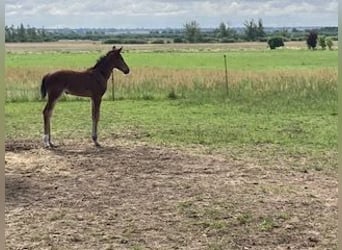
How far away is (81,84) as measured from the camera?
7.18m

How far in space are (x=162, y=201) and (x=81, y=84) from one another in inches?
120

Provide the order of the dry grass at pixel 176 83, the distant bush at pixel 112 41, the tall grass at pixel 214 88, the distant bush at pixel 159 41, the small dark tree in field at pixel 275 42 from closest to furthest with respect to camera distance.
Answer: the tall grass at pixel 214 88 → the dry grass at pixel 176 83 → the small dark tree in field at pixel 275 42 → the distant bush at pixel 112 41 → the distant bush at pixel 159 41

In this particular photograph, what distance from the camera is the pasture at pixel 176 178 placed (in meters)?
3.76

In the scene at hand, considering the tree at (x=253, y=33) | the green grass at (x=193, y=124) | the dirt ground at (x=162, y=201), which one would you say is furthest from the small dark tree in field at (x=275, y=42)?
the dirt ground at (x=162, y=201)

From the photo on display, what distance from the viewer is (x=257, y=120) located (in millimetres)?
9133

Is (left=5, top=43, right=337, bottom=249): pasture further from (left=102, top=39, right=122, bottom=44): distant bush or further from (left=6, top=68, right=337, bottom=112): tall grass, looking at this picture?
(left=102, top=39, right=122, bottom=44): distant bush

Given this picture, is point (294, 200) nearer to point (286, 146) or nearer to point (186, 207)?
point (186, 207)

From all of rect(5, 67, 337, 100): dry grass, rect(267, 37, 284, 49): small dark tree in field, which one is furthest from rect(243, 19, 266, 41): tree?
rect(5, 67, 337, 100): dry grass

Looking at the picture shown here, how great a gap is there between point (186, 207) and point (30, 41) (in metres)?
45.0

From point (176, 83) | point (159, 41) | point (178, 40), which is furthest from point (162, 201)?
point (178, 40)

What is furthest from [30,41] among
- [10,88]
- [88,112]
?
[88,112]

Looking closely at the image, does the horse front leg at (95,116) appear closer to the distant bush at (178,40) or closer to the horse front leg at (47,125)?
the horse front leg at (47,125)

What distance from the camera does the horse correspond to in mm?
7023

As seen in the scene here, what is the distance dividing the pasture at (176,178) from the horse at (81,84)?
384 mm
